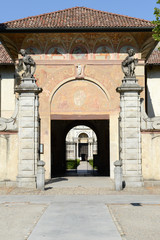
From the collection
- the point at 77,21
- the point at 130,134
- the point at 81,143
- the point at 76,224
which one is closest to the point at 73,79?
the point at 77,21

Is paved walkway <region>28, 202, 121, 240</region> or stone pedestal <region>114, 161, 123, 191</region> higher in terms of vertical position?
stone pedestal <region>114, 161, 123, 191</region>

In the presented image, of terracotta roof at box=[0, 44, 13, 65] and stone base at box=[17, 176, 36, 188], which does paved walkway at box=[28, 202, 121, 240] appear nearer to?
stone base at box=[17, 176, 36, 188]

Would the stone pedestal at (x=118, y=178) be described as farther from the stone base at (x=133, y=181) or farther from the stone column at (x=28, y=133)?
the stone column at (x=28, y=133)

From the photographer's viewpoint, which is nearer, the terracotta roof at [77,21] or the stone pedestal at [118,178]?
the stone pedestal at [118,178]

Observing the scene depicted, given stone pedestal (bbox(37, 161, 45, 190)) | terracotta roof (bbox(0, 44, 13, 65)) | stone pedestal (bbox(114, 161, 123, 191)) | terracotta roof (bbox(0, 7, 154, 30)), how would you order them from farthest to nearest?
terracotta roof (bbox(0, 44, 13, 65)) < terracotta roof (bbox(0, 7, 154, 30)) < stone pedestal (bbox(37, 161, 45, 190)) < stone pedestal (bbox(114, 161, 123, 191))

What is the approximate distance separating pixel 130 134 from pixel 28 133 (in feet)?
14.4

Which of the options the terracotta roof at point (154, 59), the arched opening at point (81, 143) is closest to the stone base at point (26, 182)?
the terracotta roof at point (154, 59)

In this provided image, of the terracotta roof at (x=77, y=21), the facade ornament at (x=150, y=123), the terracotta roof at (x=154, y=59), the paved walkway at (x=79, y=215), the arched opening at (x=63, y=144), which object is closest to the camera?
the paved walkway at (x=79, y=215)

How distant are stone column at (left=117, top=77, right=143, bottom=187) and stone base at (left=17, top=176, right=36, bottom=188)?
384 cm

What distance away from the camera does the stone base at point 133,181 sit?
15062 millimetres

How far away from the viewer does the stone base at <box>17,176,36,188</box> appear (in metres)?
14.7

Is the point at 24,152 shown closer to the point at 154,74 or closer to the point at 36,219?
the point at 36,219

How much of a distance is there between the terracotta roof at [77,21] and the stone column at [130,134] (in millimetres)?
6340

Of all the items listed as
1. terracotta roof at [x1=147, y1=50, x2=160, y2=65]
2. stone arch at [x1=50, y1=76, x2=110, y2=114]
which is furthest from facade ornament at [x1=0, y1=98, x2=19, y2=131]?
terracotta roof at [x1=147, y1=50, x2=160, y2=65]
